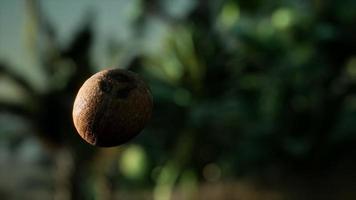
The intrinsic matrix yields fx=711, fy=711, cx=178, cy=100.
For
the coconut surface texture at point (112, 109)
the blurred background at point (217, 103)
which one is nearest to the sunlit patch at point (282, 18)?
the blurred background at point (217, 103)

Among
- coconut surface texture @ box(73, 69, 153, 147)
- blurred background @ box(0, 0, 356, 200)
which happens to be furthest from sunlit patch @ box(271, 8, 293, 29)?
coconut surface texture @ box(73, 69, 153, 147)

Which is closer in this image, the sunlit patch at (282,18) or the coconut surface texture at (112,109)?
the coconut surface texture at (112,109)

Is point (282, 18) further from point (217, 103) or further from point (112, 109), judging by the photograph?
point (112, 109)

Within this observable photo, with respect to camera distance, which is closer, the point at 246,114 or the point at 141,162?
the point at 246,114

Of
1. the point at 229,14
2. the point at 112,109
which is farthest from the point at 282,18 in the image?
the point at 112,109

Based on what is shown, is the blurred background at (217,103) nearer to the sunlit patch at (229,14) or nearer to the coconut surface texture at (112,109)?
the sunlit patch at (229,14)

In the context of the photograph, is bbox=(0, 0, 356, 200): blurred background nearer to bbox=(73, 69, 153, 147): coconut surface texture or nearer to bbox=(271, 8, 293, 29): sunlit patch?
bbox=(271, 8, 293, 29): sunlit patch

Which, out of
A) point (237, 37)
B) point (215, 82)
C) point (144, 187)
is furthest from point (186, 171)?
point (237, 37)

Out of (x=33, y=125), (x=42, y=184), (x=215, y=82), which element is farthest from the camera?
(x=42, y=184)

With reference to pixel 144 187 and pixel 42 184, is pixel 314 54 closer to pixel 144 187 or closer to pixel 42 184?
pixel 144 187
